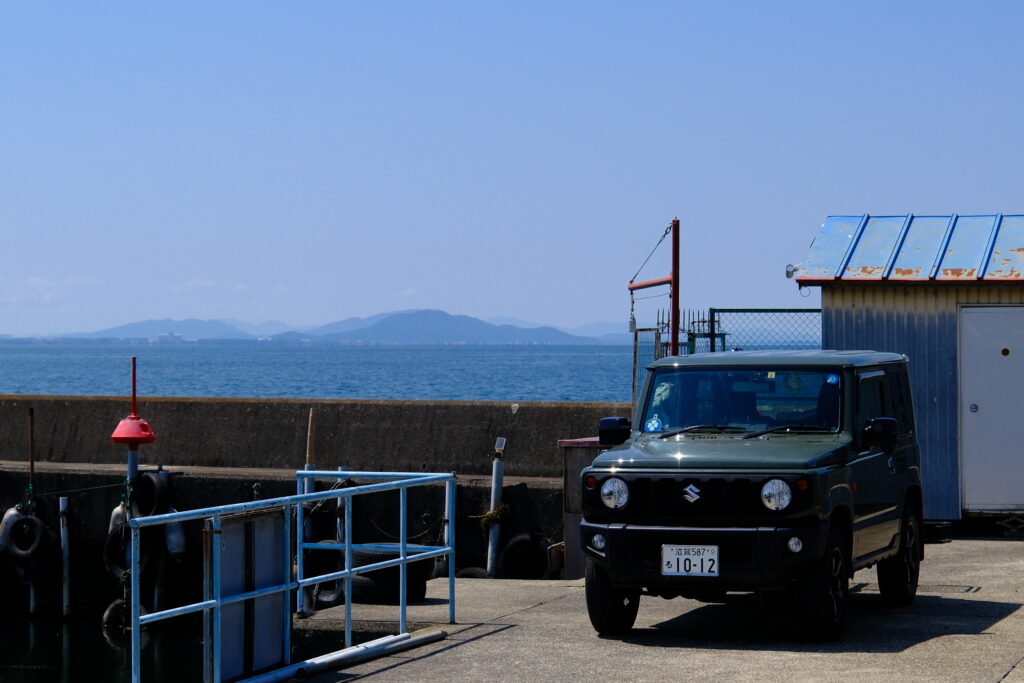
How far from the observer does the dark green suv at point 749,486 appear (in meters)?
9.49

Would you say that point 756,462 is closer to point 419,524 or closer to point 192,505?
point 419,524

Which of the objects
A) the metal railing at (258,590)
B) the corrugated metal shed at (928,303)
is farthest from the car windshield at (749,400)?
the corrugated metal shed at (928,303)

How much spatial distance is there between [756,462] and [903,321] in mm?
7210

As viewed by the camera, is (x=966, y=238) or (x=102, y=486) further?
(x=102, y=486)

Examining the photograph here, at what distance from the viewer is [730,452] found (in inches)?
386

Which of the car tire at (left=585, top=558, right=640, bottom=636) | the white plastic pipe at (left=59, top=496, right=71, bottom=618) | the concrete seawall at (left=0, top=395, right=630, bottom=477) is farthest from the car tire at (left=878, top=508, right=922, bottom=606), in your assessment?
the white plastic pipe at (left=59, top=496, right=71, bottom=618)

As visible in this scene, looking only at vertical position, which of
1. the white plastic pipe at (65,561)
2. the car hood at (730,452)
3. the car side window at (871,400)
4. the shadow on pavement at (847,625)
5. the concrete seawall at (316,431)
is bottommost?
the white plastic pipe at (65,561)

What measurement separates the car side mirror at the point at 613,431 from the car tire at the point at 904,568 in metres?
2.35

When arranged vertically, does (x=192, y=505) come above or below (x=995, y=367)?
below

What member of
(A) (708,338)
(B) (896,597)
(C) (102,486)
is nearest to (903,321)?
(A) (708,338)

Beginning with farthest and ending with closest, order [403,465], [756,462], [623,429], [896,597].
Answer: [403,465]
[896,597]
[623,429]
[756,462]

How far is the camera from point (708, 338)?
17750mm

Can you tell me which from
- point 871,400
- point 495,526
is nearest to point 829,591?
point 871,400

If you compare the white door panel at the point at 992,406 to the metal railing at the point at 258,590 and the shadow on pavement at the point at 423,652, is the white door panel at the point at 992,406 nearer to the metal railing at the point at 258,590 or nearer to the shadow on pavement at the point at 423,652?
the shadow on pavement at the point at 423,652
